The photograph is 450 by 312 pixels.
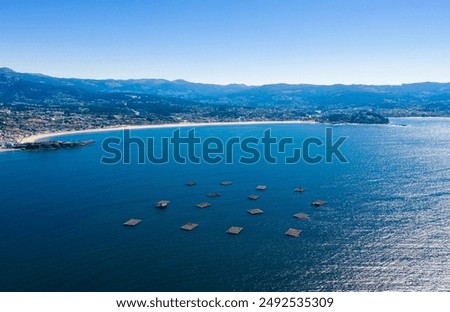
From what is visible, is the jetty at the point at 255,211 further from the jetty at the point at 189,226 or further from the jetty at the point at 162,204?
the jetty at the point at 162,204

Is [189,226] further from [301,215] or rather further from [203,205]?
[301,215]

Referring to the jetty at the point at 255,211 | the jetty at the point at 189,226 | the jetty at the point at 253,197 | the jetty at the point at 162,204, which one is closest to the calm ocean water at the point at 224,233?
the jetty at the point at 189,226

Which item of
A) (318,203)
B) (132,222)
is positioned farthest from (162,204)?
(318,203)

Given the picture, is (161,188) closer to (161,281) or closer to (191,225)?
(191,225)

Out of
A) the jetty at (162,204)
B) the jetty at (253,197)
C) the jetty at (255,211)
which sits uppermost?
the jetty at (253,197)

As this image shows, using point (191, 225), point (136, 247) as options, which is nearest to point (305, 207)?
point (191, 225)

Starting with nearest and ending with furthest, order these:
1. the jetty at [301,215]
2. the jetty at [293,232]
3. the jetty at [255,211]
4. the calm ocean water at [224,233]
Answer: the calm ocean water at [224,233], the jetty at [293,232], the jetty at [301,215], the jetty at [255,211]

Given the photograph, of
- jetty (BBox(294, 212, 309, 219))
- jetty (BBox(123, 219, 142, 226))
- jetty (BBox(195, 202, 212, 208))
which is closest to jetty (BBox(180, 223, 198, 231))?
jetty (BBox(123, 219, 142, 226))

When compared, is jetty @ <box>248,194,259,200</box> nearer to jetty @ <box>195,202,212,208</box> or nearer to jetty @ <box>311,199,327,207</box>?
jetty @ <box>195,202,212,208</box>
